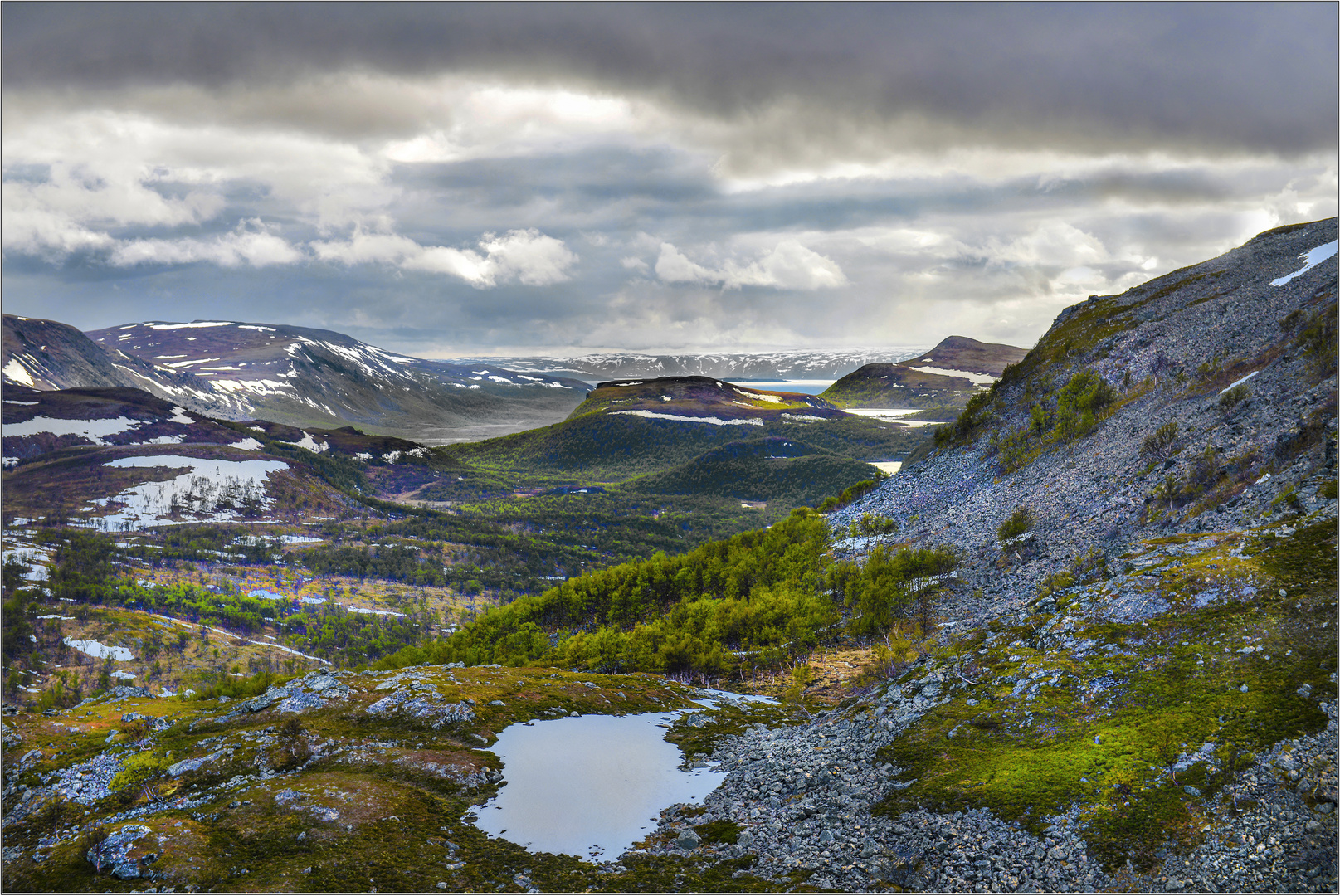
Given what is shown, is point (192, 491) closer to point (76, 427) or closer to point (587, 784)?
point (76, 427)

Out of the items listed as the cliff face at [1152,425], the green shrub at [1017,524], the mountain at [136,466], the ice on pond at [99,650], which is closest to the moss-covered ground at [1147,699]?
the cliff face at [1152,425]

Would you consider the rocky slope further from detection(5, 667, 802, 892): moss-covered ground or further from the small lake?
detection(5, 667, 802, 892): moss-covered ground

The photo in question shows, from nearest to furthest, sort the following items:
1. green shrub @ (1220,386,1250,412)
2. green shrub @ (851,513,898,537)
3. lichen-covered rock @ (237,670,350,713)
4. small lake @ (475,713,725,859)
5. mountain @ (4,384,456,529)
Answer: small lake @ (475,713,725,859), lichen-covered rock @ (237,670,350,713), green shrub @ (1220,386,1250,412), green shrub @ (851,513,898,537), mountain @ (4,384,456,529)

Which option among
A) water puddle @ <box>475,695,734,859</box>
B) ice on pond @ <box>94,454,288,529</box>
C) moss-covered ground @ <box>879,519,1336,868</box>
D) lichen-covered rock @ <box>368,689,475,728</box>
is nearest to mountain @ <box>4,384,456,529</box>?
ice on pond @ <box>94,454,288,529</box>

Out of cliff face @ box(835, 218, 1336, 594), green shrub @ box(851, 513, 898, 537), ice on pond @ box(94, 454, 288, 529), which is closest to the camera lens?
cliff face @ box(835, 218, 1336, 594)

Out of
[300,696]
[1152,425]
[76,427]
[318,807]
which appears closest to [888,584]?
[1152,425]

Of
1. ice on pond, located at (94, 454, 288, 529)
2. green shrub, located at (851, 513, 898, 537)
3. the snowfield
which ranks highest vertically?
the snowfield

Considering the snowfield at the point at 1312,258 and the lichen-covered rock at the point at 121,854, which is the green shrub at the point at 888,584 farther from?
the lichen-covered rock at the point at 121,854
